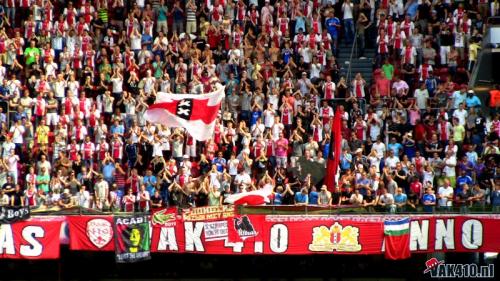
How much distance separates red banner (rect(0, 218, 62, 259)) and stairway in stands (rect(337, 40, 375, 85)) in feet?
43.1

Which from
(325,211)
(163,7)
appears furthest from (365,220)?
(163,7)

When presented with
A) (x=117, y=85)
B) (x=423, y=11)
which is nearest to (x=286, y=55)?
(x=423, y=11)

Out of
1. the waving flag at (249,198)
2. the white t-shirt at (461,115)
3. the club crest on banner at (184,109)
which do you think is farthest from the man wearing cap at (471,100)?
the club crest on banner at (184,109)

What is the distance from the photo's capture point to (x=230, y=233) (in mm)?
43562

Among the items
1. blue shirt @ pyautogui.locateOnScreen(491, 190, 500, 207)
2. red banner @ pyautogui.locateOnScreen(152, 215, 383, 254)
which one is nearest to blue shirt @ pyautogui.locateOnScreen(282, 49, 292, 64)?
red banner @ pyautogui.locateOnScreen(152, 215, 383, 254)

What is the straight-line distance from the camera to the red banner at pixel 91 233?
4338 centimetres

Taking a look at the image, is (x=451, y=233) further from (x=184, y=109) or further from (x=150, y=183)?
(x=150, y=183)

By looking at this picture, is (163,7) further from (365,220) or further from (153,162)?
(365,220)

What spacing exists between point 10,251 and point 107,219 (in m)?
2.91

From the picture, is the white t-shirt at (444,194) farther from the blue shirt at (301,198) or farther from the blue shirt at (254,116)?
the blue shirt at (254,116)

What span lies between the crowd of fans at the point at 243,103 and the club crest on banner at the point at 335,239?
3.18ft

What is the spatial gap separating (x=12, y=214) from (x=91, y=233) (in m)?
2.32

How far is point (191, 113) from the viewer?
44.9 m

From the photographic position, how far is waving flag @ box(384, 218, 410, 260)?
4331 cm
